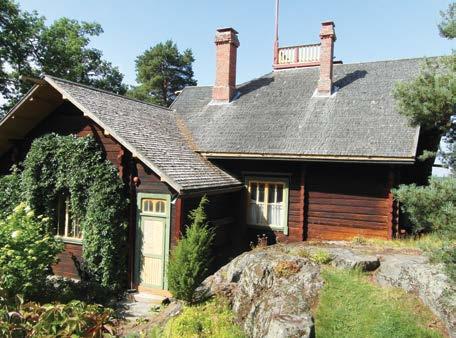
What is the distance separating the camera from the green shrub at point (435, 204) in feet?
19.7

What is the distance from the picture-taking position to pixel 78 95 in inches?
460

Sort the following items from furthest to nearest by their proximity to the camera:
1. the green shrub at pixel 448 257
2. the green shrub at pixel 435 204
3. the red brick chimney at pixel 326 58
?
the red brick chimney at pixel 326 58
the green shrub at pixel 448 257
the green shrub at pixel 435 204

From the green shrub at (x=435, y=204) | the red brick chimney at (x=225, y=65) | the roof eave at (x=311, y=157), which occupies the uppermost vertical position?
the red brick chimney at (x=225, y=65)

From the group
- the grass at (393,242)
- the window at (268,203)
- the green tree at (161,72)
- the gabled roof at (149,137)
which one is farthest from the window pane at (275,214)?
the green tree at (161,72)

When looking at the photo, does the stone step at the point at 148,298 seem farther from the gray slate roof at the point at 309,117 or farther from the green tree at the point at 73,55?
the green tree at the point at 73,55

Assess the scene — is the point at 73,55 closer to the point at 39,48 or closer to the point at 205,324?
the point at 39,48

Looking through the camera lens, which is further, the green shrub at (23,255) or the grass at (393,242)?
the grass at (393,242)

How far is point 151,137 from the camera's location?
12.4 meters

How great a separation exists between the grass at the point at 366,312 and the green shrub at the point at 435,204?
171 cm

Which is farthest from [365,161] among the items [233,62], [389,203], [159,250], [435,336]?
[233,62]

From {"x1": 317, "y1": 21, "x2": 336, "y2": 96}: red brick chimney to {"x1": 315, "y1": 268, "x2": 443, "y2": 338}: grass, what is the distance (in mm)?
8291

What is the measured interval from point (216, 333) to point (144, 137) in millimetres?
6439

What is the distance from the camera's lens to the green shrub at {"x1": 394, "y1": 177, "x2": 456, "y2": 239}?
6.01 meters

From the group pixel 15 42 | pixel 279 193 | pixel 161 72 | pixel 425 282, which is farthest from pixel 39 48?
pixel 425 282
